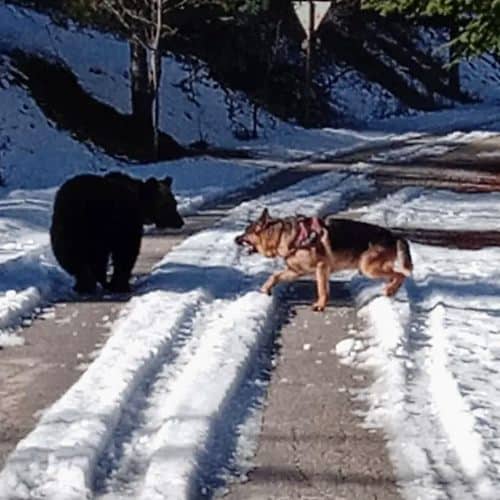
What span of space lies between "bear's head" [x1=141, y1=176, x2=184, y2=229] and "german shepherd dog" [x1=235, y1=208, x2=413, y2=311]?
6.57ft

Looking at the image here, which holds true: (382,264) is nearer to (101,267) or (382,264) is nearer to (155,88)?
(101,267)

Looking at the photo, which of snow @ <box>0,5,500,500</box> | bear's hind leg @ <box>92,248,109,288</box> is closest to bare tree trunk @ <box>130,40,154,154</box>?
snow @ <box>0,5,500,500</box>

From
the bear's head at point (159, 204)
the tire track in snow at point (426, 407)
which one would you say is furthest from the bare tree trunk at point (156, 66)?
the tire track in snow at point (426, 407)

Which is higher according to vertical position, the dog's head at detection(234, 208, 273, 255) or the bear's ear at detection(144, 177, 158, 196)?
the bear's ear at detection(144, 177, 158, 196)

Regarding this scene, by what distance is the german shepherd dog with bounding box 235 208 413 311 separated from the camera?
40.2 feet

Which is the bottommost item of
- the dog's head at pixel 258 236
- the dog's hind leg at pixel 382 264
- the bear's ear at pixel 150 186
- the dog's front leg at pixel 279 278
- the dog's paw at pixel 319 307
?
the dog's paw at pixel 319 307

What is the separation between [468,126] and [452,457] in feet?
136

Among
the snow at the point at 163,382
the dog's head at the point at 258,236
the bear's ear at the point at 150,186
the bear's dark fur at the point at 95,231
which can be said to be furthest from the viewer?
the bear's ear at the point at 150,186

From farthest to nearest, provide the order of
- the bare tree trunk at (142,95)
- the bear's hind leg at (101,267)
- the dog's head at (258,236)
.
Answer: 1. the bare tree trunk at (142,95)
2. the bear's hind leg at (101,267)
3. the dog's head at (258,236)

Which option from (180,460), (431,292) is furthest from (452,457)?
(431,292)

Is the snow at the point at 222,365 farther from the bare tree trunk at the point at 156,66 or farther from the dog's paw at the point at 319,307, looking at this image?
the bare tree trunk at the point at 156,66

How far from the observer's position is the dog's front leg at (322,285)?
1209 cm

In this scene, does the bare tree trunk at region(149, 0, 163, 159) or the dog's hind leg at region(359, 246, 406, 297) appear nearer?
the dog's hind leg at region(359, 246, 406, 297)

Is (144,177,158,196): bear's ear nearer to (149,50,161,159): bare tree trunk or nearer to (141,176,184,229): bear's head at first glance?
(141,176,184,229): bear's head
